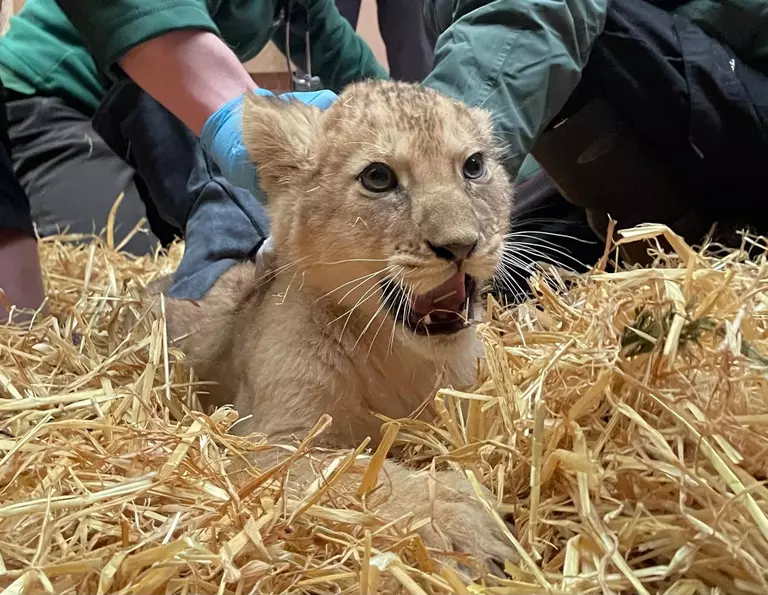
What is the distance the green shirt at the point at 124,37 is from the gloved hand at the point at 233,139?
258mm

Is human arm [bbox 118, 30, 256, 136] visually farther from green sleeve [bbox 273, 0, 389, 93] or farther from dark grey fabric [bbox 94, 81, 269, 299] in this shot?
green sleeve [bbox 273, 0, 389, 93]

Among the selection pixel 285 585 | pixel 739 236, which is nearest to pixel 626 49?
pixel 739 236

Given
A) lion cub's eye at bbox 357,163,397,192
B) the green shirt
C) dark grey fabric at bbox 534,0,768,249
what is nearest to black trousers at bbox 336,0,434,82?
the green shirt

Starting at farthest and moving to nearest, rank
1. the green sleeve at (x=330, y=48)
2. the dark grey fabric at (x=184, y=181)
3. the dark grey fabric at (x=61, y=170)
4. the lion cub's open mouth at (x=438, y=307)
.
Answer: the dark grey fabric at (x=61, y=170), the green sleeve at (x=330, y=48), the dark grey fabric at (x=184, y=181), the lion cub's open mouth at (x=438, y=307)

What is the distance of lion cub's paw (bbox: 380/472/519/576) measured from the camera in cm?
107

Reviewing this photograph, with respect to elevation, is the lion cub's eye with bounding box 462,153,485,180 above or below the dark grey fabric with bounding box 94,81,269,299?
above

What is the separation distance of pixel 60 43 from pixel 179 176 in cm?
122

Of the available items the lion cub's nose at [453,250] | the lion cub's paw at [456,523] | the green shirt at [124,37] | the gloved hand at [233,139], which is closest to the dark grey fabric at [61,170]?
the green shirt at [124,37]

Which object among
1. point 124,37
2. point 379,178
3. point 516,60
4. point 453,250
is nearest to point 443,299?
point 453,250

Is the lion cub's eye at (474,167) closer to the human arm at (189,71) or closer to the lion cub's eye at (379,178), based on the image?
the lion cub's eye at (379,178)

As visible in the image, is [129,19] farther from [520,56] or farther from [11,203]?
[520,56]

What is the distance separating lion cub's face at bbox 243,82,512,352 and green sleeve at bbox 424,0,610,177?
1.45 ft

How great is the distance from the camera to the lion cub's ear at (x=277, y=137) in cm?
167

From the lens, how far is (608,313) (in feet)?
4.43
